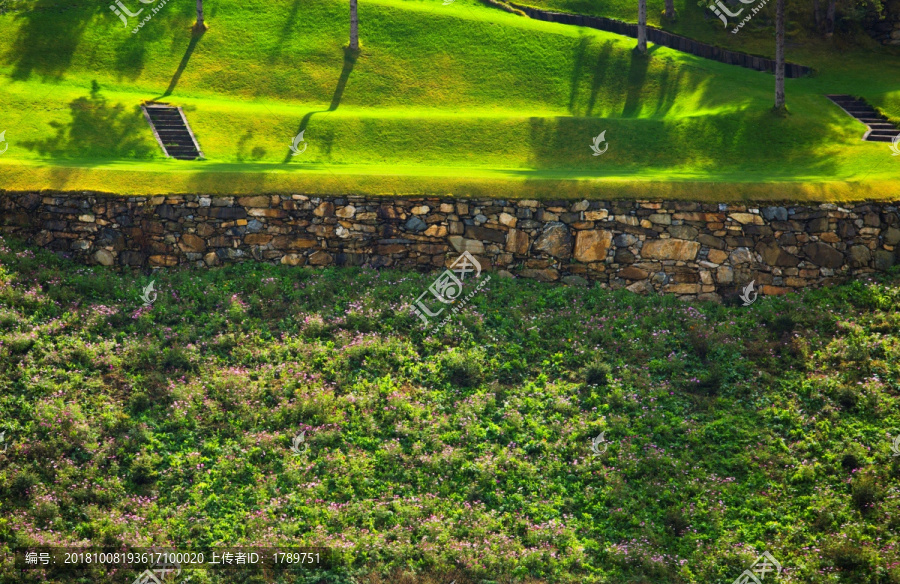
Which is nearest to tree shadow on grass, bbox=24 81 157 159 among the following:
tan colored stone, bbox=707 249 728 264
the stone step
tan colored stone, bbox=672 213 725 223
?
tan colored stone, bbox=672 213 725 223

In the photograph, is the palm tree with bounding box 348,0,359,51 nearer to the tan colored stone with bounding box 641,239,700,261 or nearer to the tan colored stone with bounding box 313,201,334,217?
the tan colored stone with bounding box 313,201,334,217

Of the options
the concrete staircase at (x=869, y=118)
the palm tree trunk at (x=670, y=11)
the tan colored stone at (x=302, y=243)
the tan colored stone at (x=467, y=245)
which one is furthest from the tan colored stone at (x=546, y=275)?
the palm tree trunk at (x=670, y=11)

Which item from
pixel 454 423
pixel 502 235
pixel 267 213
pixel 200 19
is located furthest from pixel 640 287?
pixel 200 19

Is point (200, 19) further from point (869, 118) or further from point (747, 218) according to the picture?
point (869, 118)

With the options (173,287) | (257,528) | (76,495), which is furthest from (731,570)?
(173,287)

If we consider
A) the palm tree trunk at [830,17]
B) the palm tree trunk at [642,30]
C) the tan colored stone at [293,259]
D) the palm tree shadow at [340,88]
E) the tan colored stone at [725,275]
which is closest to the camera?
the tan colored stone at [725,275]

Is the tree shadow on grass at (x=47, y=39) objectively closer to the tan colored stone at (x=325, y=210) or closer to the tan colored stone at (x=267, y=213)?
the tan colored stone at (x=267, y=213)

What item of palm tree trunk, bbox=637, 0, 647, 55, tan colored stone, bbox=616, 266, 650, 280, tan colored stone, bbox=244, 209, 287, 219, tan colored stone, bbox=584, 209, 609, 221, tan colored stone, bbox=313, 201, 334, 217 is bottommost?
tan colored stone, bbox=616, 266, 650, 280
